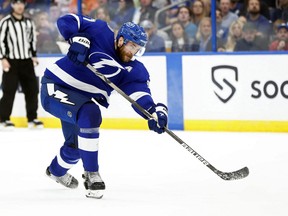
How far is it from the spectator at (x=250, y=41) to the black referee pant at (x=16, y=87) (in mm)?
2040

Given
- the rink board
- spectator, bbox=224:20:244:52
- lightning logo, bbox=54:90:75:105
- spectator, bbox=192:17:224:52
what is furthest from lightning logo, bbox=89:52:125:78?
spectator, bbox=192:17:224:52

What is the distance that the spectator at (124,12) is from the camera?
7.66 metres

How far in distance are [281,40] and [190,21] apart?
89 cm

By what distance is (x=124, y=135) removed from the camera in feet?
23.0

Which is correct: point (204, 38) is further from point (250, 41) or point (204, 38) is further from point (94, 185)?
point (94, 185)

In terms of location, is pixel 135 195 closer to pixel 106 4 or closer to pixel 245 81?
pixel 245 81

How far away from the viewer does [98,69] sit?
13.4 feet

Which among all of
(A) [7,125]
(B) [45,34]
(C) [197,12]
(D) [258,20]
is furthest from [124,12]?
(A) [7,125]

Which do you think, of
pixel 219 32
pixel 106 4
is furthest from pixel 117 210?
pixel 106 4

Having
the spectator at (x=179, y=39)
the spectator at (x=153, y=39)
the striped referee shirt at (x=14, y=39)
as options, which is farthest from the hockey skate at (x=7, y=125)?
the spectator at (x=179, y=39)

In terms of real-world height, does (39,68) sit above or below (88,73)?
below

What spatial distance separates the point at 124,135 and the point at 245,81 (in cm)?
116

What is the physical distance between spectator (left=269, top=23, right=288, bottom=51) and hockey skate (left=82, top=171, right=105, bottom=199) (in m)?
3.37

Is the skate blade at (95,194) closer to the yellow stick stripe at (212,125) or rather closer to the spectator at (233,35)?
the yellow stick stripe at (212,125)
